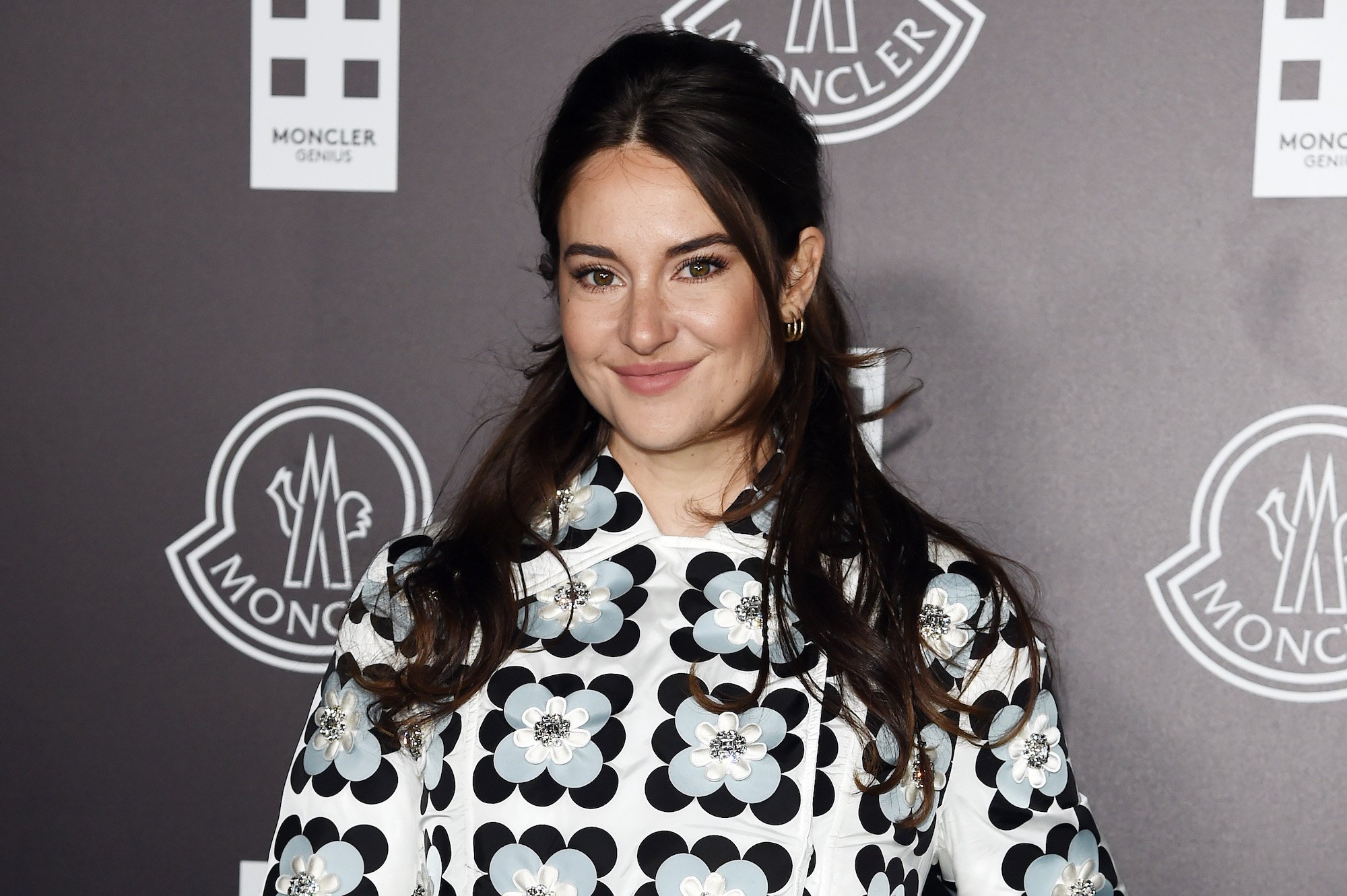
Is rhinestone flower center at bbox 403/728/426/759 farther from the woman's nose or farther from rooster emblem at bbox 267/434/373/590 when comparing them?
rooster emblem at bbox 267/434/373/590

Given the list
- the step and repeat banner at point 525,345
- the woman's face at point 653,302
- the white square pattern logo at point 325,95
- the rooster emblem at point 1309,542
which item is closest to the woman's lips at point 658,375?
the woman's face at point 653,302

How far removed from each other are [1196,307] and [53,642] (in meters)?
1.48

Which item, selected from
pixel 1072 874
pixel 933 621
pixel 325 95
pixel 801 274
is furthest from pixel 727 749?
pixel 325 95

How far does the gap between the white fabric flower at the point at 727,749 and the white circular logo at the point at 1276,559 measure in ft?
2.08

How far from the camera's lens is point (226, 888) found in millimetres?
1607

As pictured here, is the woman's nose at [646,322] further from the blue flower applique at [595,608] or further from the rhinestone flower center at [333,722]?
the rhinestone flower center at [333,722]

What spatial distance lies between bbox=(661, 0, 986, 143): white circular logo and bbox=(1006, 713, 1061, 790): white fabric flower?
2.40ft

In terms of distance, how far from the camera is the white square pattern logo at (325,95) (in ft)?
5.03

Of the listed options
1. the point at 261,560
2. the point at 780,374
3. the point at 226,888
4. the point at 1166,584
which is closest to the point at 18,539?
the point at 261,560

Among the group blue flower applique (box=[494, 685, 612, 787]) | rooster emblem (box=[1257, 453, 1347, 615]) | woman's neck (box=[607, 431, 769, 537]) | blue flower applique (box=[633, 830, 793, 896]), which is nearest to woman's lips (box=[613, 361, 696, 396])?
woman's neck (box=[607, 431, 769, 537])

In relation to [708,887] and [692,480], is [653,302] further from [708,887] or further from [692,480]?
[708,887]

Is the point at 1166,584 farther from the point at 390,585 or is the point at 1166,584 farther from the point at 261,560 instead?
the point at 261,560

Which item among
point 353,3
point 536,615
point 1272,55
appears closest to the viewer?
point 536,615

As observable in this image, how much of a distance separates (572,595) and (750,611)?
0.16m
